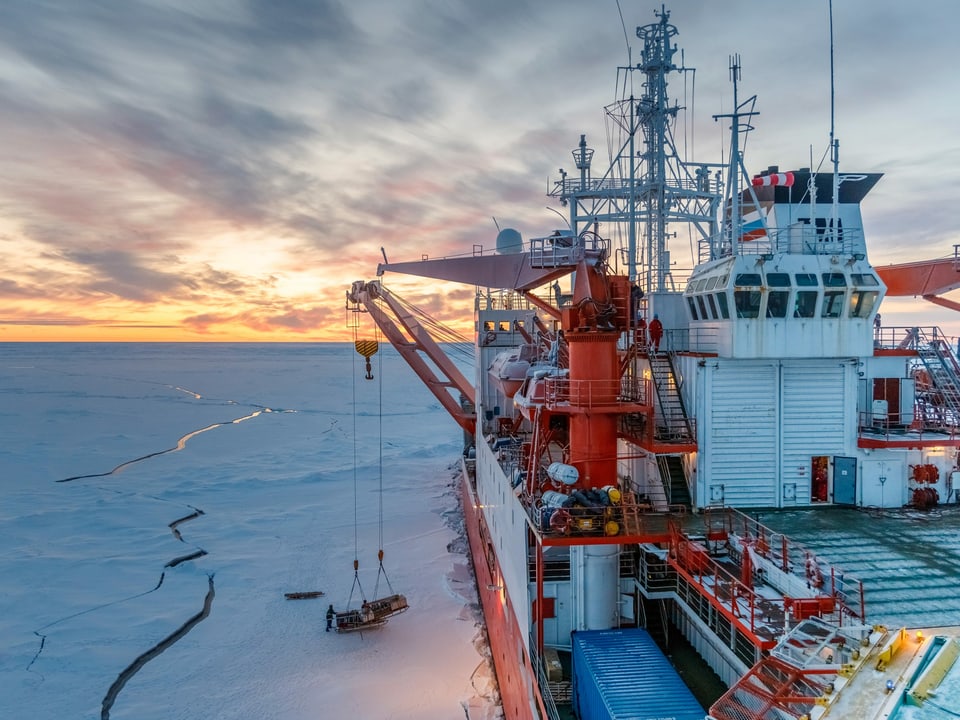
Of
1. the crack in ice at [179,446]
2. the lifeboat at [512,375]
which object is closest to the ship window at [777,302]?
the lifeboat at [512,375]

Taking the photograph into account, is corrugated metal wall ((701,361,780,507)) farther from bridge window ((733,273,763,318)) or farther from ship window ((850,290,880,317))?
ship window ((850,290,880,317))

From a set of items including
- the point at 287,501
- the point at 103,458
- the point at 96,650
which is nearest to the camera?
the point at 96,650

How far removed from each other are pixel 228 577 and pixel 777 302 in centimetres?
2318

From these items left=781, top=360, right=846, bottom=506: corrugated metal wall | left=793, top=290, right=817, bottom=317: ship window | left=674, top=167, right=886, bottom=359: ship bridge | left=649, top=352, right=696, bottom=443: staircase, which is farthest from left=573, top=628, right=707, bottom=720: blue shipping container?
left=793, top=290, right=817, bottom=317: ship window

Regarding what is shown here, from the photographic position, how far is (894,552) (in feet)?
38.5

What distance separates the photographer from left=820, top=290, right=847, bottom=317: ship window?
14.9 m

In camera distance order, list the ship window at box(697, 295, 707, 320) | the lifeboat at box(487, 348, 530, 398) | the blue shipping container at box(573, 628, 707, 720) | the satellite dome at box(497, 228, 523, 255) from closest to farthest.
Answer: the blue shipping container at box(573, 628, 707, 720) → the ship window at box(697, 295, 707, 320) → the lifeboat at box(487, 348, 530, 398) → the satellite dome at box(497, 228, 523, 255)

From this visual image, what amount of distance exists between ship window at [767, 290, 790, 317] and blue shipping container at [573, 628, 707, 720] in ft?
27.8

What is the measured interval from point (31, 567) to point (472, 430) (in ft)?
73.4

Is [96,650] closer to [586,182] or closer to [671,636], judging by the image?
[671,636]

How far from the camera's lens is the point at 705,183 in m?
24.8

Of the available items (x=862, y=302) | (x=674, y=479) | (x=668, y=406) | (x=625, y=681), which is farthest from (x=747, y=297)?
(x=625, y=681)

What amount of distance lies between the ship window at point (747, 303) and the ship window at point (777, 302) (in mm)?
325

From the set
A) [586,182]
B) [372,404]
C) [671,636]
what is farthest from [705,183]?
[372,404]
